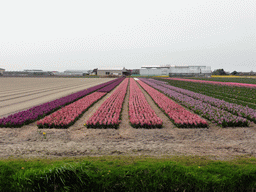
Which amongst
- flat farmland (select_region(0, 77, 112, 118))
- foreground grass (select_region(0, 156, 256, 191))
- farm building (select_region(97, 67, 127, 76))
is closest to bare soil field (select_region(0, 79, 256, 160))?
foreground grass (select_region(0, 156, 256, 191))

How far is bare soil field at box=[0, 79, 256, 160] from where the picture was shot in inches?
229

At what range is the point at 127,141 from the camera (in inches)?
270

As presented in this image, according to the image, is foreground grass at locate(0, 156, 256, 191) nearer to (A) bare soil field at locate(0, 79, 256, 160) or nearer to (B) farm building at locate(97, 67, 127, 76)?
(A) bare soil field at locate(0, 79, 256, 160)

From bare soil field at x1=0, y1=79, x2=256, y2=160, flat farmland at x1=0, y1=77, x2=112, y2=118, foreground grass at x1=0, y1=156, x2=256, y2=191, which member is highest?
flat farmland at x1=0, y1=77, x2=112, y2=118

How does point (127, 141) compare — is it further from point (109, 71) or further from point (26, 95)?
point (109, 71)

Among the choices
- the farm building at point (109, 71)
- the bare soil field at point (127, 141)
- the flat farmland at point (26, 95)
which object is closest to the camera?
the bare soil field at point (127, 141)

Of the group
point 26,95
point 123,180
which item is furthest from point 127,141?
point 26,95

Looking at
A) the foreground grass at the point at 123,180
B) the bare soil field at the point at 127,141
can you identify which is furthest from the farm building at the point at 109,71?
the foreground grass at the point at 123,180

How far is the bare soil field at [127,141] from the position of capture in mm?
5824

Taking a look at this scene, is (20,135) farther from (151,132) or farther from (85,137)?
(151,132)

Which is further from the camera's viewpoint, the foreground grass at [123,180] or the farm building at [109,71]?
the farm building at [109,71]

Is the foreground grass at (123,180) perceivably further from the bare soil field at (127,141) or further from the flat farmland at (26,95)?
the flat farmland at (26,95)

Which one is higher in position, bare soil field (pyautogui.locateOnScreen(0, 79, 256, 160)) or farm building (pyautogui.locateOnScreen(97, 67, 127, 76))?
farm building (pyautogui.locateOnScreen(97, 67, 127, 76))

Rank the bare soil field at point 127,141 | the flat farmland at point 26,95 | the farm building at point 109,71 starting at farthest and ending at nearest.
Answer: the farm building at point 109,71
the flat farmland at point 26,95
the bare soil field at point 127,141
